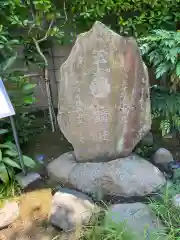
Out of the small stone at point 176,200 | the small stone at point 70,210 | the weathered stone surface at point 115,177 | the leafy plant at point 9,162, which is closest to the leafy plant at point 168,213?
the small stone at point 176,200

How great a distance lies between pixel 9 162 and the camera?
2.63 metres

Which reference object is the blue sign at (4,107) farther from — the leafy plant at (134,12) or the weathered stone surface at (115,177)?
the leafy plant at (134,12)

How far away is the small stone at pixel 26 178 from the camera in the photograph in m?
2.65

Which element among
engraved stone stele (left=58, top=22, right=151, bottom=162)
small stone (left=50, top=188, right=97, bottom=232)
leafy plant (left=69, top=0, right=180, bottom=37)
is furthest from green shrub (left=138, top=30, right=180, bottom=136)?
small stone (left=50, top=188, right=97, bottom=232)

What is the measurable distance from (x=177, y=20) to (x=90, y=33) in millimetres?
1749

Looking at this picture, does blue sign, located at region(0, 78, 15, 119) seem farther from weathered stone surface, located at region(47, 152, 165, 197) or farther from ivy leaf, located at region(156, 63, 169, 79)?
ivy leaf, located at region(156, 63, 169, 79)

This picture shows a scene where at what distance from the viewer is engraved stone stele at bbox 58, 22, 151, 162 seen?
99.1 inches

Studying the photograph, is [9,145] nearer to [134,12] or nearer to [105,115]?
[105,115]

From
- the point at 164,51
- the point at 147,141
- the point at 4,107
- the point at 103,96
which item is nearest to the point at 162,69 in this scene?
the point at 164,51

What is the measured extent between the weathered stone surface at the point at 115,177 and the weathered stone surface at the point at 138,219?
8.3 inches

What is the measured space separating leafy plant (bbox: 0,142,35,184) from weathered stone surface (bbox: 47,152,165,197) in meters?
0.32

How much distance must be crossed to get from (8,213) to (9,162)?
46cm

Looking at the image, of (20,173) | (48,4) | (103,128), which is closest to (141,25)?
(48,4)

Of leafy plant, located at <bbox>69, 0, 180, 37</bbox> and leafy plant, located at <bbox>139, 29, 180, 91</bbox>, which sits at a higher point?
leafy plant, located at <bbox>69, 0, 180, 37</bbox>
